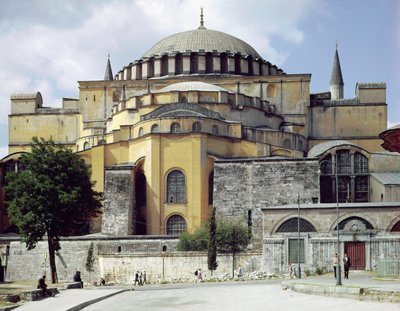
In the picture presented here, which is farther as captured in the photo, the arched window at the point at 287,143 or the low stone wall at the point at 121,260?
the arched window at the point at 287,143

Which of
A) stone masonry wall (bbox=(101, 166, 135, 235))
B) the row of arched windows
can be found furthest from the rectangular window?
the row of arched windows

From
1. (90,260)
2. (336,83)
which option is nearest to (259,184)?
(90,260)

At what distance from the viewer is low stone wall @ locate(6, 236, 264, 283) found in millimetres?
45700

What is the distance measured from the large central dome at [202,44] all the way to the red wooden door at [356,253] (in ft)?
103

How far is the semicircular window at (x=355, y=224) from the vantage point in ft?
149

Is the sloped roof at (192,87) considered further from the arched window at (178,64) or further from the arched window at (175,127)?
the arched window at (175,127)

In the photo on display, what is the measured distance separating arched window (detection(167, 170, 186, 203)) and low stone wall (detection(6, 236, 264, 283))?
A: 466 cm

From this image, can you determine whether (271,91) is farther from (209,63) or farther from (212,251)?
(212,251)

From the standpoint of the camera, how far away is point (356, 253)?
139 feet

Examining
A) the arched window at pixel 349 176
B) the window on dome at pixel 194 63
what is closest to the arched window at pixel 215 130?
the arched window at pixel 349 176

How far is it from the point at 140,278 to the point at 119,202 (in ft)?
33.4

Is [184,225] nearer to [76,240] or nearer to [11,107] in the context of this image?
[76,240]

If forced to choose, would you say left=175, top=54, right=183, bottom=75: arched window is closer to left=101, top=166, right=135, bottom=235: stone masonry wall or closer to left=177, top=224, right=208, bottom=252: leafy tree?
left=101, top=166, right=135, bottom=235: stone masonry wall

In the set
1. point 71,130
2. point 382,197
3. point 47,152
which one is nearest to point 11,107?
point 71,130
